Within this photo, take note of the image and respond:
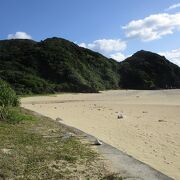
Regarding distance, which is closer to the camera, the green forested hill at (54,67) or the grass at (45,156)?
the grass at (45,156)

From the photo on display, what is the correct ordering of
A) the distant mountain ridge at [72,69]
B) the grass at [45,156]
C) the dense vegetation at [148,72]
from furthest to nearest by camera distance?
the dense vegetation at [148,72] < the distant mountain ridge at [72,69] < the grass at [45,156]

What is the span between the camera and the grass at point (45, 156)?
5766mm

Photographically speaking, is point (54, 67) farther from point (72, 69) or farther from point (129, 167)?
point (129, 167)

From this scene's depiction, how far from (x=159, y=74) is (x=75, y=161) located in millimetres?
56223

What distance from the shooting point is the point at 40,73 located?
4891 cm

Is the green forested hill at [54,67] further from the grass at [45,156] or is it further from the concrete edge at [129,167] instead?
the concrete edge at [129,167]

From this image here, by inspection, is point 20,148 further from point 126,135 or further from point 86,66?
point 86,66

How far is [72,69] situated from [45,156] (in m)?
43.9

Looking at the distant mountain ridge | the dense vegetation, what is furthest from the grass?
the dense vegetation

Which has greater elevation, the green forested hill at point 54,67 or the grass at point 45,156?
the green forested hill at point 54,67

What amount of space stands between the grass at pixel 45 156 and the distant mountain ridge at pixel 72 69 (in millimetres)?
30415

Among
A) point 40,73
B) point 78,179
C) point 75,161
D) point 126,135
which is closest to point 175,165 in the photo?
point 75,161

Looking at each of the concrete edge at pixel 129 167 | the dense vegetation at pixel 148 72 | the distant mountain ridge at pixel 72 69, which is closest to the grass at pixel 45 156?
the concrete edge at pixel 129 167

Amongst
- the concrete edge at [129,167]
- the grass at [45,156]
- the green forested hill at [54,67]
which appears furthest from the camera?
the green forested hill at [54,67]
